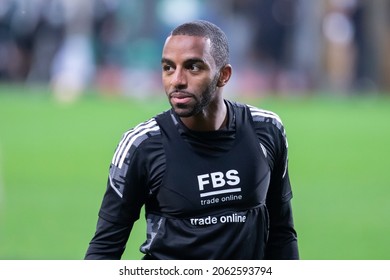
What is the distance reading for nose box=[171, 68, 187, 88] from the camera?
573cm

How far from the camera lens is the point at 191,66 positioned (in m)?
5.80

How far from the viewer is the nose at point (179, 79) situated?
5.73 m

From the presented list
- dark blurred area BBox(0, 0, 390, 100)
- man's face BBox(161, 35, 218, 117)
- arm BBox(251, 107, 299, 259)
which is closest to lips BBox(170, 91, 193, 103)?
man's face BBox(161, 35, 218, 117)

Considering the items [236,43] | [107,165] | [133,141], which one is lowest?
[107,165]

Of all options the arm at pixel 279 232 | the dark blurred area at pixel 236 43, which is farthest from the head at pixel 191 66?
the dark blurred area at pixel 236 43

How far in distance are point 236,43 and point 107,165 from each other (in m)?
12.3

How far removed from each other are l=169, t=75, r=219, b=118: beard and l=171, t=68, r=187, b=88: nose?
0.26 feet

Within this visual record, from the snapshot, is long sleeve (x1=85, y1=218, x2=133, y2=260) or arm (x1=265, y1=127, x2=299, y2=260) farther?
arm (x1=265, y1=127, x2=299, y2=260)

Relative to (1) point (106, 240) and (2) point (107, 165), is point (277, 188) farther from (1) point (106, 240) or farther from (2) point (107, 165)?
(2) point (107, 165)

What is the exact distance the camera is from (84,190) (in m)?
15.6

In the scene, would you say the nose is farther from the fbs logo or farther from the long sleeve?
the long sleeve

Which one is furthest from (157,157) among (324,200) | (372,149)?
(372,149)

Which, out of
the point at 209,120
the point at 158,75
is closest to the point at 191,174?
the point at 209,120
